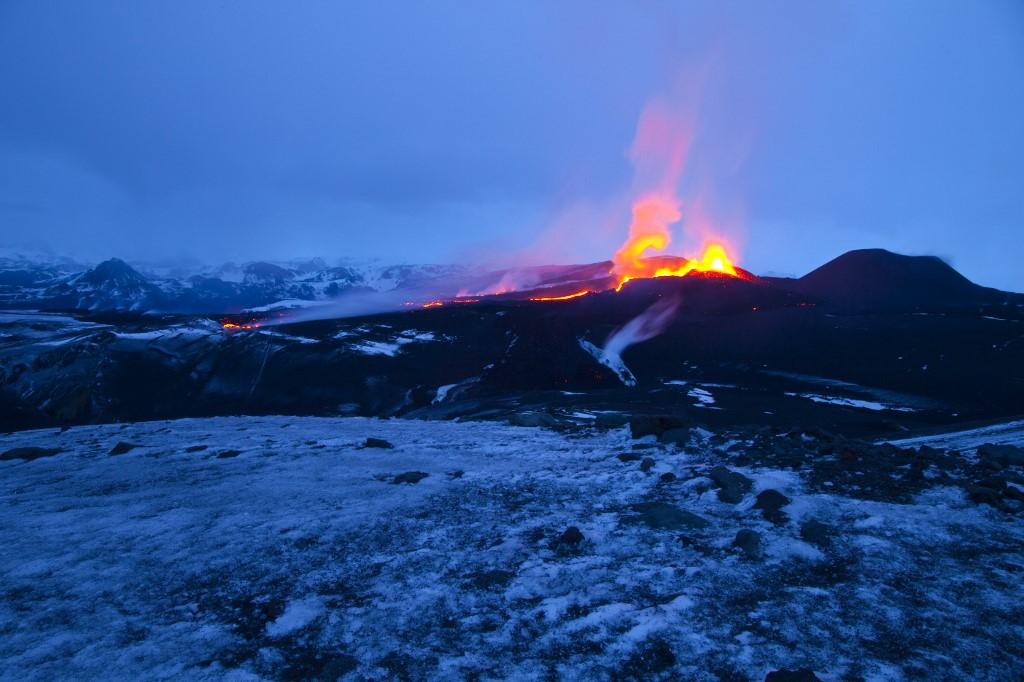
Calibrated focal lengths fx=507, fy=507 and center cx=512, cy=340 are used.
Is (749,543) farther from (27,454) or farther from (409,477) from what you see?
(27,454)

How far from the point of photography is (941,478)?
37.1 feet

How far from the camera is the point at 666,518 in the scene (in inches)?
384

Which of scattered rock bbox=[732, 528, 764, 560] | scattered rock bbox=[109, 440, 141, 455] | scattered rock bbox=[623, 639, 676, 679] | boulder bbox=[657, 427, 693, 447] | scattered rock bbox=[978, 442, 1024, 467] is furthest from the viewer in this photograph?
scattered rock bbox=[109, 440, 141, 455]

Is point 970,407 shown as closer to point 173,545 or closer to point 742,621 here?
point 742,621

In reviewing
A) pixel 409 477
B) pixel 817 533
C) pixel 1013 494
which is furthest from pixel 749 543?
pixel 409 477

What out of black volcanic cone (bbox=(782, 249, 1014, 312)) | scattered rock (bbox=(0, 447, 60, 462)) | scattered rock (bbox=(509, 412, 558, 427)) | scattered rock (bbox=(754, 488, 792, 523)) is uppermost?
black volcanic cone (bbox=(782, 249, 1014, 312))

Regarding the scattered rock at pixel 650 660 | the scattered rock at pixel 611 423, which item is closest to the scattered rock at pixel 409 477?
the scattered rock at pixel 650 660

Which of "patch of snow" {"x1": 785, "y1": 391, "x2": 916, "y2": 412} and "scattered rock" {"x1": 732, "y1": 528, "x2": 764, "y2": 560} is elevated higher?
"scattered rock" {"x1": 732, "y1": 528, "x2": 764, "y2": 560}

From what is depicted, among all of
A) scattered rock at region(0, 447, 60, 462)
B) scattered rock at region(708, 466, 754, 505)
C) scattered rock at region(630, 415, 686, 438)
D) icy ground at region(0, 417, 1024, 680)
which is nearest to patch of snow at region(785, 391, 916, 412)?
scattered rock at region(630, 415, 686, 438)

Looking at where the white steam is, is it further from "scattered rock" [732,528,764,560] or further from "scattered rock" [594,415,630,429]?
"scattered rock" [732,528,764,560]

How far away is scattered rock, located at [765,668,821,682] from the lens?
507cm

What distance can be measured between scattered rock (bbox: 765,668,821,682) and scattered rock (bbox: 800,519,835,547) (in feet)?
12.7

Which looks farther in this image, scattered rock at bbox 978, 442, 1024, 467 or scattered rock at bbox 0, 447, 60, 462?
scattered rock at bbox 0, 447, 60, 462

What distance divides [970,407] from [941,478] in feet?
151
